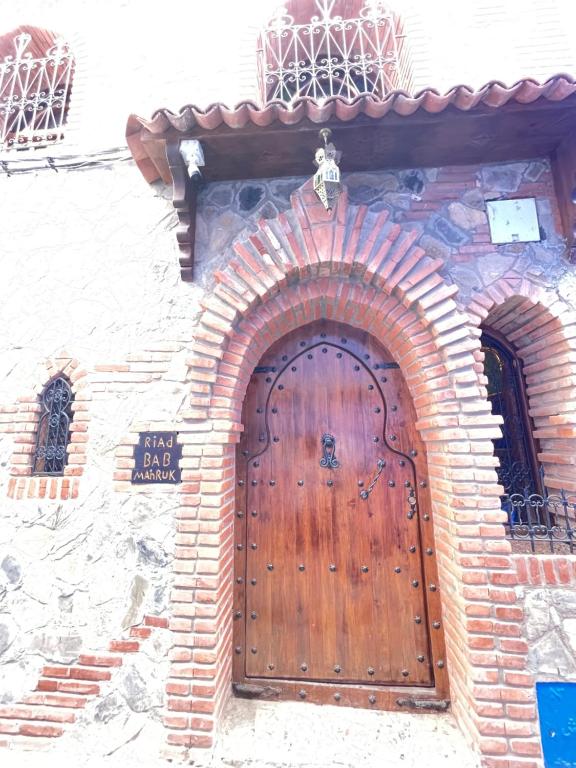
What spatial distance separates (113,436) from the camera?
9.05 ft

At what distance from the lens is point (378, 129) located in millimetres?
2439

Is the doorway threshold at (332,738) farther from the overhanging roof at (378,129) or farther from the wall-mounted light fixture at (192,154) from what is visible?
the overhanging roof at (378,129)

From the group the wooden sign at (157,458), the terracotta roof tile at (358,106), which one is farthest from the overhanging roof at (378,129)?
the wooden sign at (157,458)

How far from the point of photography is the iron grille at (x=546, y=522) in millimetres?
A: 2348

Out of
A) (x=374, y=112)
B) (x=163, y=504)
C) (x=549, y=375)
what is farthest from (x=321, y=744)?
(x=374, y=112)

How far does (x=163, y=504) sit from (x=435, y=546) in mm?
1972

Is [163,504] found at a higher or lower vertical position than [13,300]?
lower

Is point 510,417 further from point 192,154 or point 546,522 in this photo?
point 192,154

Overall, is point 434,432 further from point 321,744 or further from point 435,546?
point 321,744

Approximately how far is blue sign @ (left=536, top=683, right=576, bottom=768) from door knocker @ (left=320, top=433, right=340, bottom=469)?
1.74 m

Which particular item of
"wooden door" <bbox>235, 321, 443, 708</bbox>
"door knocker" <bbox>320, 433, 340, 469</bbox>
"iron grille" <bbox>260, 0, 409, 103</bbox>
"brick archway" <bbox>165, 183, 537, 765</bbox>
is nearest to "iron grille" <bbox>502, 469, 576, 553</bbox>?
"brick archway" <bbox>165, 183, 537, 765</bbox>

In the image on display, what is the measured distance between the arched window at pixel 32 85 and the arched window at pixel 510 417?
4.49 metres

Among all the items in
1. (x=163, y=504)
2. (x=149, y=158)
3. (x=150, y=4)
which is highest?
(x=150, y=4)

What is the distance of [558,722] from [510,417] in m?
1.88
